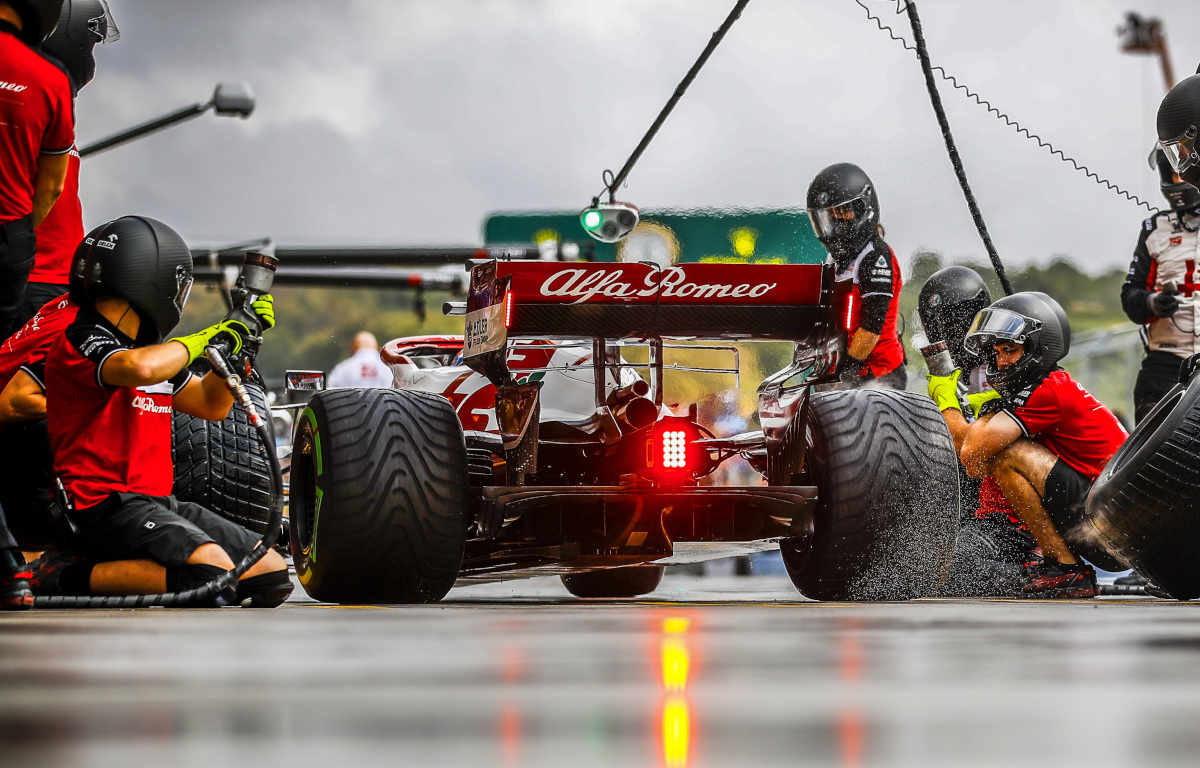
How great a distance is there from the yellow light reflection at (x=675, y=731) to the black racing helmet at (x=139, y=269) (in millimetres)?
3219

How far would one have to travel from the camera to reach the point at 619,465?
5.14 meters

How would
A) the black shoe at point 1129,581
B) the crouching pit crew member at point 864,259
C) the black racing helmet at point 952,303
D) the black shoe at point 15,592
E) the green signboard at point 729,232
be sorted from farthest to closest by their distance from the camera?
the black racing helmet at point 952,303 < the black shoe at point 1129,581 < the green signboard at point 729,232 < the crouching pit crew member at point 864,259 < the black shoe at point 15,592

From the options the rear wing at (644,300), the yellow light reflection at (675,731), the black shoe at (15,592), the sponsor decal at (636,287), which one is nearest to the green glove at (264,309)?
the rear wing at (644,300)

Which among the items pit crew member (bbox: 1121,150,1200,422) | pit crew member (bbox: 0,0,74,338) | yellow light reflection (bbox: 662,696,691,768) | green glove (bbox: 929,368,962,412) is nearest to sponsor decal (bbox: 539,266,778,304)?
pit crew member (bbox: 0,0,74,338)

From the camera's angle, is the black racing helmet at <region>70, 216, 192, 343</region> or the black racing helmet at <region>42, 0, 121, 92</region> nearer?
the black racing helmet at <region>70, 216, 192, 343</region>

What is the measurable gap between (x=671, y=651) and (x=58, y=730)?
3.86 feet

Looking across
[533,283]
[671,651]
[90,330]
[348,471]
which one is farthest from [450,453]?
[671,651]

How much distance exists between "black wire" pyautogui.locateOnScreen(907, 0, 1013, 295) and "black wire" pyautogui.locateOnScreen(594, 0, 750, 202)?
774 mm

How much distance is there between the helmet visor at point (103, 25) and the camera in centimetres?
548

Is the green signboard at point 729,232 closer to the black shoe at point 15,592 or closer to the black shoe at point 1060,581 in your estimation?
the black shoe at point 1060,581

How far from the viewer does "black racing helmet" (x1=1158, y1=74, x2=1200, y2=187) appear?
16.1 ft

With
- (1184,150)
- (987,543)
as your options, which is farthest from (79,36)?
(987,543)

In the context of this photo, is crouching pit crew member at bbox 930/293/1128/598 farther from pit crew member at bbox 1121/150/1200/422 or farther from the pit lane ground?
the pit lane ground

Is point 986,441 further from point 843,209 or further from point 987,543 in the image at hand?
point 843,209
